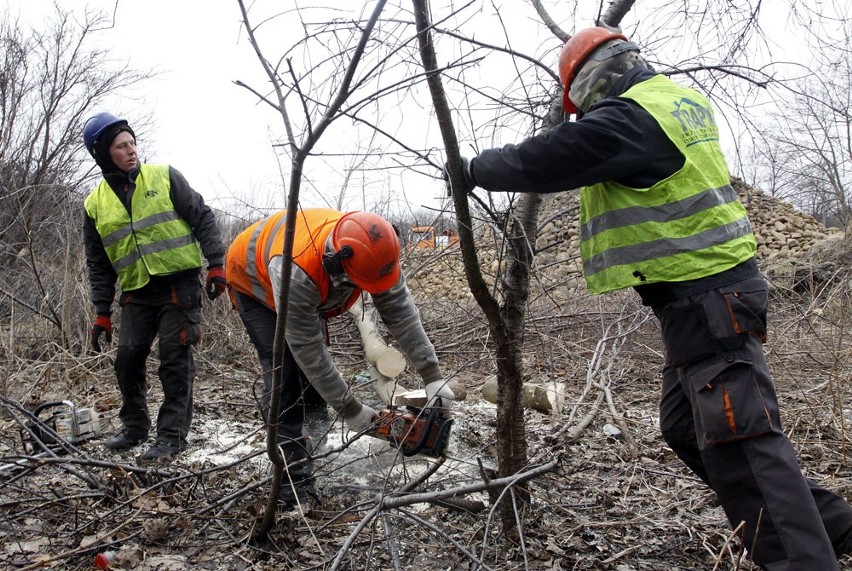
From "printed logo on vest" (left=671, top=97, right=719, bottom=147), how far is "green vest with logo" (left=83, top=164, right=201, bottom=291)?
2.81 metres

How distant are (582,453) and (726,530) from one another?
1.09m

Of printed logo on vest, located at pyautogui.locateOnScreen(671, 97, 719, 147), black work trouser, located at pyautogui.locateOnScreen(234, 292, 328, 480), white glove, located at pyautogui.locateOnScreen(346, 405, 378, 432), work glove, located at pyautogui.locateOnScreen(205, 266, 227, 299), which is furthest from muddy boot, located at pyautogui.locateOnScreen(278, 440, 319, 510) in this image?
printed logo on vest, located at pyautogui.locateOnScreen(671, 97, 719, 147)

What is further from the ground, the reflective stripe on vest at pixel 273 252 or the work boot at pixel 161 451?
the reflective stripe on vest at pixel 273 252

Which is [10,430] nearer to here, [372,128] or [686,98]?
[372,128]

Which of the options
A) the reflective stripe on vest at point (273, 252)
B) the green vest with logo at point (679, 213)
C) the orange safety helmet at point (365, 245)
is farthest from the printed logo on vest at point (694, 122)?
the reflective stripe on vest at point (273, 252)

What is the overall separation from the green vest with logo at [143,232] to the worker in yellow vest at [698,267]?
228cm

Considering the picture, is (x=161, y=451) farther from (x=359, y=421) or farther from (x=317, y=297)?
(x=317, y=297)

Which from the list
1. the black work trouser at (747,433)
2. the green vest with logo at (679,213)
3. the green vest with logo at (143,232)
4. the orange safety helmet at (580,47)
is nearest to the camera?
the black work trouser at (747,433)

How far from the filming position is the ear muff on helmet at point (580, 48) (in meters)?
2.09

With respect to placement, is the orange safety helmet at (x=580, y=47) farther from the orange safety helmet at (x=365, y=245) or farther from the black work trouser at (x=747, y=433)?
the orange safety helmet at (x=365, y=245)

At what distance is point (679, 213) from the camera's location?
1916 mm

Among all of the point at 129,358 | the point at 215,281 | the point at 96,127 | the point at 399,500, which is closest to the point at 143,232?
the point at 215,281

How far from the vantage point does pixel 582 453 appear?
139 inches

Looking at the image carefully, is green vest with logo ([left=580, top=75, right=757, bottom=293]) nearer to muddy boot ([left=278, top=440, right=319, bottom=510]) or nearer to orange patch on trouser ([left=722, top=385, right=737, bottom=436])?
orange patch on trouser ([left=722, top=385, right=737, bottom=436])
